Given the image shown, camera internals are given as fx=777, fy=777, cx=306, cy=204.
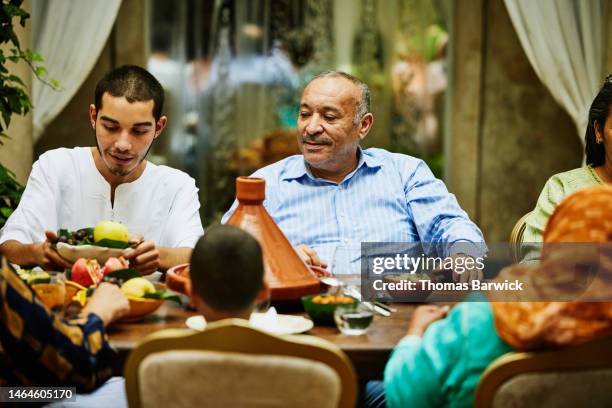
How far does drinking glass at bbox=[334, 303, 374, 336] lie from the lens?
77.7 inches

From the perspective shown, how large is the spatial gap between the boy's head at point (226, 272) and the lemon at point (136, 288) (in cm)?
48

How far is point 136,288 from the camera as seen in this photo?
6.99 ft

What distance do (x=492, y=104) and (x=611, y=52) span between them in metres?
1.07

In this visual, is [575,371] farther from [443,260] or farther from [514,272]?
[443,260]

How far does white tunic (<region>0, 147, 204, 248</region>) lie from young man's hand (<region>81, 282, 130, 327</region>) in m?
→ 0.94

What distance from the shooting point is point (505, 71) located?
599 cm

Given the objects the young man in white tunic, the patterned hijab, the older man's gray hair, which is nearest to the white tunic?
the young man in white tunic

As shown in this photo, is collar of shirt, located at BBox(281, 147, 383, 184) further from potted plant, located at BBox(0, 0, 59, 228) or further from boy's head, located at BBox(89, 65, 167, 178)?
potted plant, located at BBox(0, 0, 59, 228)

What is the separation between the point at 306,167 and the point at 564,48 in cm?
276

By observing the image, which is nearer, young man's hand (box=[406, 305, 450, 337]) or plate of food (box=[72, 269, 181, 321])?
young man's hand (box=[406, 305, 450, 337])

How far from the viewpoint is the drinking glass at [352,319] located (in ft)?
6.48

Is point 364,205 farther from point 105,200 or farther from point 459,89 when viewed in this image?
point 459,89

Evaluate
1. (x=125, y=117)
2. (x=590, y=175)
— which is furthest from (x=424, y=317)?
(x=590, y=175)

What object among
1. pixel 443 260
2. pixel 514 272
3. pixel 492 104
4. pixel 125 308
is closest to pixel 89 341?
pixel 125 308
